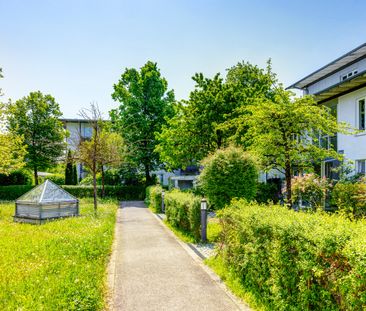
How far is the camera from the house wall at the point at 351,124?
15594 mm

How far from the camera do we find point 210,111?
20.3 m

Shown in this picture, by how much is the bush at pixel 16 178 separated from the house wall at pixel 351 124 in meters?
29.9

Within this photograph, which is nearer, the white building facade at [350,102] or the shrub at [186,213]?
the shrub at [186,213]

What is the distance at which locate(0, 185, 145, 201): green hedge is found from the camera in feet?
92.3

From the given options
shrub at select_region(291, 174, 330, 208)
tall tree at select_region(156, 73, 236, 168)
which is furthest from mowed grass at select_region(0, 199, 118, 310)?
tall tree at select_region(156, 73, 236, 168)

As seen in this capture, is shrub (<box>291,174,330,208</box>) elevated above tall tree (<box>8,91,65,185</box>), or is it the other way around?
tall tree (<box>8,91,65,185</box>)

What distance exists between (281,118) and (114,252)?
743 centimetres

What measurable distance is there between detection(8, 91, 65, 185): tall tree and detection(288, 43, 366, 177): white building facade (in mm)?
25973

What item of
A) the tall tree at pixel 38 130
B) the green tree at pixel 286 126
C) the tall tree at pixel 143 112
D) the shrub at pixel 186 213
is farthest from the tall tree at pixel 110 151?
the green tree at pixel 286 126

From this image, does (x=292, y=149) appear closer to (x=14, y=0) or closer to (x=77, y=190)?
(x=14, y=0)

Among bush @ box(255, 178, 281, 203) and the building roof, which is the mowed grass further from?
the building roof

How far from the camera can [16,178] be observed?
3259 cm

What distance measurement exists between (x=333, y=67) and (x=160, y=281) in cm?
2100

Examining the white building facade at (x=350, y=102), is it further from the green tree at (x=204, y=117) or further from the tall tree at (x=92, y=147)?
the tall tree at (x=92, y=147)
